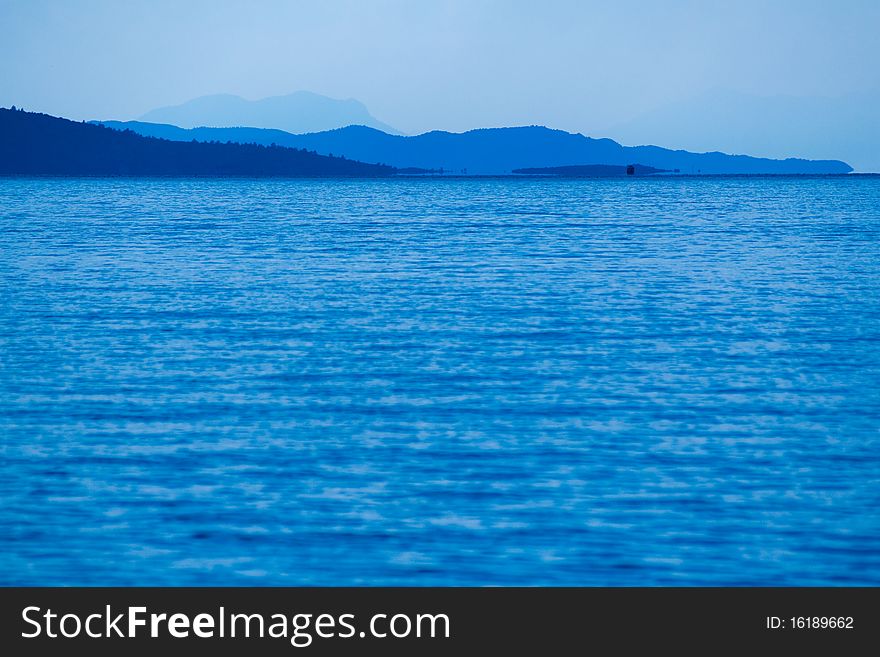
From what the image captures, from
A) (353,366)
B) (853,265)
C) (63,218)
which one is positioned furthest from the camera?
(63,218)

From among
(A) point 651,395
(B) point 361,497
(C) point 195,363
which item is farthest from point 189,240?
(B) point 361,497

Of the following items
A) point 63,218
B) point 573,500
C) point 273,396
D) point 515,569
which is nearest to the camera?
point 515,569

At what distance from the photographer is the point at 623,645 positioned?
28.7ft

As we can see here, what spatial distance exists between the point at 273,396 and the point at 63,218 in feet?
245

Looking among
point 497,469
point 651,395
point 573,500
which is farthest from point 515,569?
point 651,395

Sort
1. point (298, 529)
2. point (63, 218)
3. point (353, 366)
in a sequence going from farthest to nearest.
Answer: point (63, 218) < point (353, 366) < point (298, 529)

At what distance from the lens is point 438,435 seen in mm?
15547

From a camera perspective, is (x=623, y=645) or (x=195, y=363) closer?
(x=623, y=645)

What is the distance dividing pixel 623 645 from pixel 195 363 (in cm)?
1359

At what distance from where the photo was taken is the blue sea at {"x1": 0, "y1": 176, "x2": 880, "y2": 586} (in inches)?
438

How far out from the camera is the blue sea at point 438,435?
11.1 meters

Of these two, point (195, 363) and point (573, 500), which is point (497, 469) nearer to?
point (573, 500)

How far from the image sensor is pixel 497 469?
13.9 meters

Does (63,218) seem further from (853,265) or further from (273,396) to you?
(273,396)
